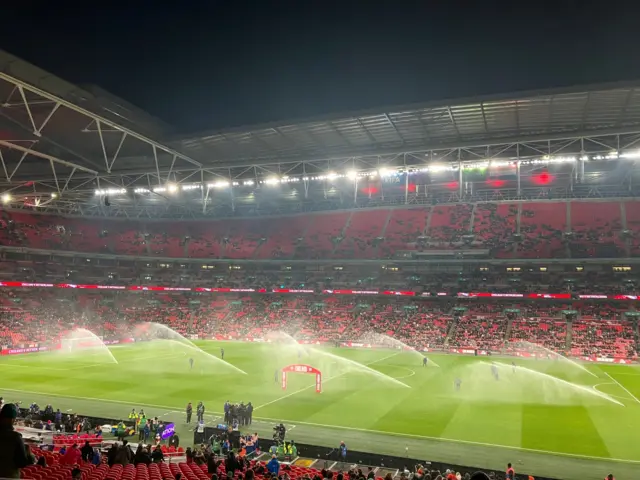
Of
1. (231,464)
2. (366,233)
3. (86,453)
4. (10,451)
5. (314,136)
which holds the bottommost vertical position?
(86,453)

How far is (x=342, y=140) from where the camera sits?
4694cm

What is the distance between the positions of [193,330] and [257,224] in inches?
978

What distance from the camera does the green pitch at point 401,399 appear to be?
22.3 m

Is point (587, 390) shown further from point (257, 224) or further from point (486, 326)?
point (257, 224)

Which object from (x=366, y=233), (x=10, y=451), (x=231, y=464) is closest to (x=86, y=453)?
(x=231, y=464)

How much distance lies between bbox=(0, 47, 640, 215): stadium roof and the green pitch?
17516mm

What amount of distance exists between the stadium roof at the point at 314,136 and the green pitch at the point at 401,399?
17.5 meters

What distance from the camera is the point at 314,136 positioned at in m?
45.9

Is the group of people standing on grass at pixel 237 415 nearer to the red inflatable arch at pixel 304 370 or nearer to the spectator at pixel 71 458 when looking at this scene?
the red inflatable arch at pixel 304 370

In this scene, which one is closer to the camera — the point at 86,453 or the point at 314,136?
the point at 86,453

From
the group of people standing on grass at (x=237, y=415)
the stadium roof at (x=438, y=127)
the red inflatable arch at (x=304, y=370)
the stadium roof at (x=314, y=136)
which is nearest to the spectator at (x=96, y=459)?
the group of people standing on grass at (x=237, y=415)

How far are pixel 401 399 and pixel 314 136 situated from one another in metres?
26.0

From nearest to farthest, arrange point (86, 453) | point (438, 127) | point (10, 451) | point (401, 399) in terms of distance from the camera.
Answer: point (10, 451) < point (86, 453) < point (401, 399) < point (438, 127)

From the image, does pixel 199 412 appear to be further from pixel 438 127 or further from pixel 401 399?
→ pixel 438 127
